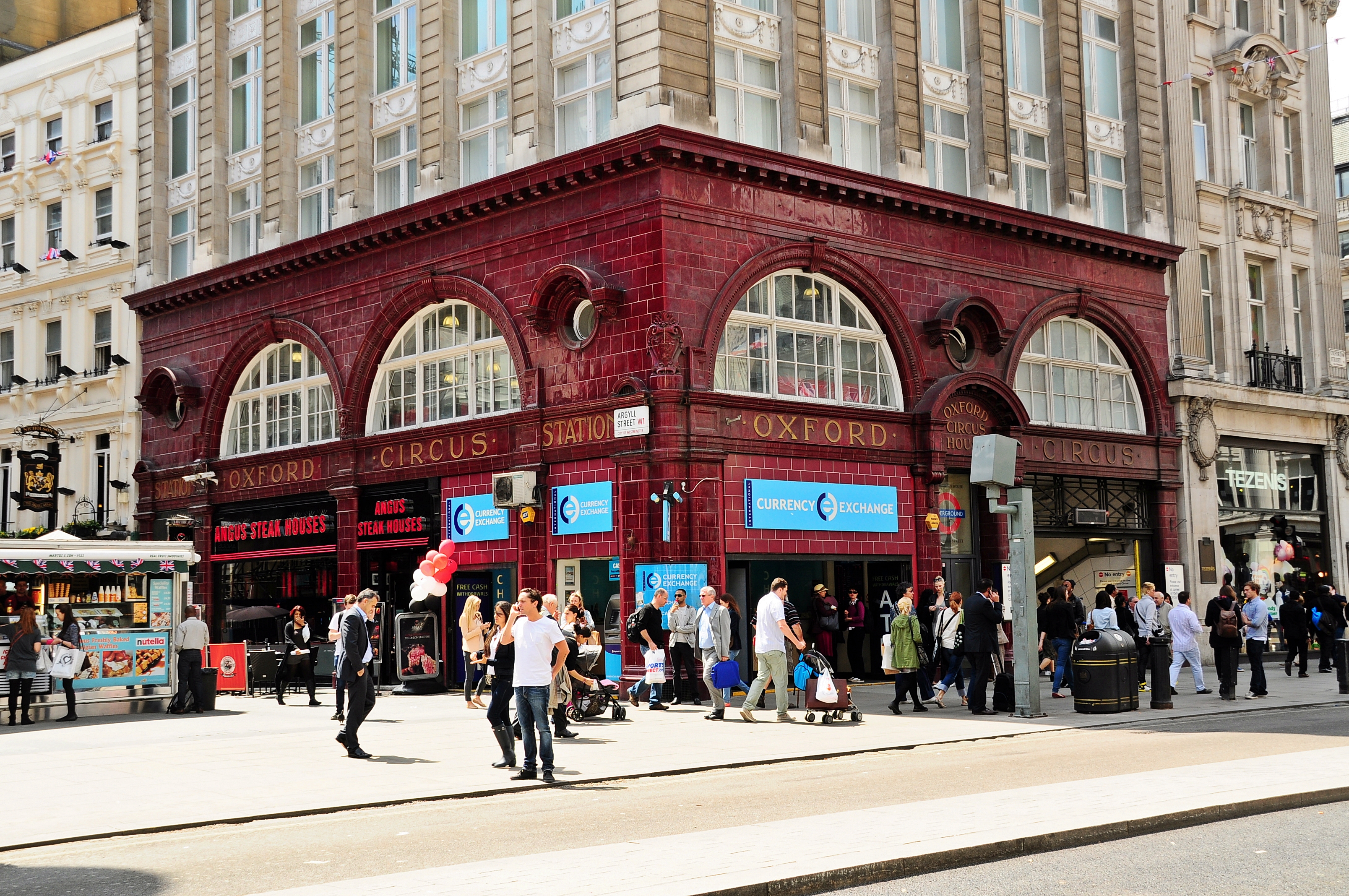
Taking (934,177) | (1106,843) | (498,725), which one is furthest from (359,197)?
(1106,843)

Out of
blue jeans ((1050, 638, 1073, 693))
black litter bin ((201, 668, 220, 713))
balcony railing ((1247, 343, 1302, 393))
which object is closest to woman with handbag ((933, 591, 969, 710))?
blue jeans ((1050, 638, 1073, 693))

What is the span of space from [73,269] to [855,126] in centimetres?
2301

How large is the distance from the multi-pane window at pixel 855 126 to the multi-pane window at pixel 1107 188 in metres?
6.87

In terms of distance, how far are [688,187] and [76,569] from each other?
1219cm

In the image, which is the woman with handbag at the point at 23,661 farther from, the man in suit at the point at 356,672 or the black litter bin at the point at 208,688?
the man in suit at the point at 356,672

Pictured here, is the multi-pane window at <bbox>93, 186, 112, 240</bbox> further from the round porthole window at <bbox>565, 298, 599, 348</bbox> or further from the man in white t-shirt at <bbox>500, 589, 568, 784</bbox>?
the man in white t-shirt at <bbox>500, 589, 568, 784</bbox>

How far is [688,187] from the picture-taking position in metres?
24.5

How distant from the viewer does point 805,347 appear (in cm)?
2650

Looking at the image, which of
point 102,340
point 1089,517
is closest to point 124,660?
point 102,340

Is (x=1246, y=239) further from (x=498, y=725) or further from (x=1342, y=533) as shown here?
(x=498, y=725)

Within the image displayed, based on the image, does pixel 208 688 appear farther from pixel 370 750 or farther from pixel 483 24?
pixel 483 24

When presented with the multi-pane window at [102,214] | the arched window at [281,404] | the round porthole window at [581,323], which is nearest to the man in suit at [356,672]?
the round porthole window at [581,323]

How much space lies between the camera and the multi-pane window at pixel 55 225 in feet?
130

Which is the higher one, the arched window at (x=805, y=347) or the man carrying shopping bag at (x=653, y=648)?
the arched window at (x=805, y=347)
